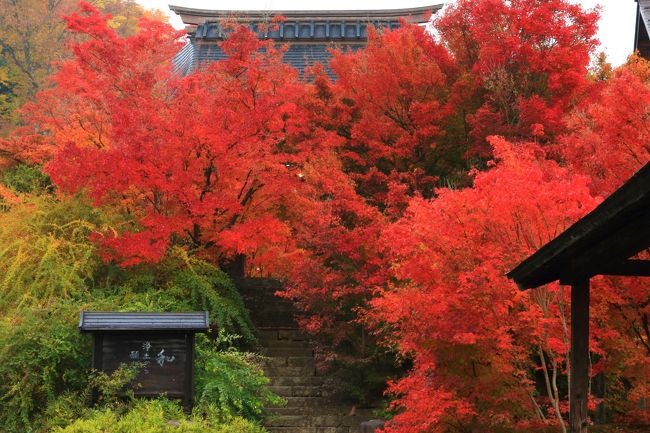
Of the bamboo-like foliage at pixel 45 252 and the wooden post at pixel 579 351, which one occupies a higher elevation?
the bamboo-like foliage at pixel 45 252

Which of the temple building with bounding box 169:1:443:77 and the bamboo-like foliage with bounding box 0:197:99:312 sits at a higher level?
the temple building with bounding box 169:1:443:77

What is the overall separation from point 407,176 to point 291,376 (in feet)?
16.9

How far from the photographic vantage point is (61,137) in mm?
19875

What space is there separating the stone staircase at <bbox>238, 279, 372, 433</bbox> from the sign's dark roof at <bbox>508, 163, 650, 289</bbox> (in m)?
10.2

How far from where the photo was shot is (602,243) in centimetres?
666

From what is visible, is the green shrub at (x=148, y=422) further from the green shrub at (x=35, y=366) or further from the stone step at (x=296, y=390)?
the stone step at (x=296, y=390)

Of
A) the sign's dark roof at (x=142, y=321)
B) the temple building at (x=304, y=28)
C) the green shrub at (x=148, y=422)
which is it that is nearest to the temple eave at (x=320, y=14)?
the temple building at (x=304, y=28)

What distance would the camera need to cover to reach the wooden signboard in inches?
518

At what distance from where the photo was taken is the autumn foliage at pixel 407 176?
11625mm

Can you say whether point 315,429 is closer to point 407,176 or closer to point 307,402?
point 307,402

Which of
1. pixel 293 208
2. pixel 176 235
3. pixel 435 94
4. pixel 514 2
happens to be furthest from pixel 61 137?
pixel 514 2

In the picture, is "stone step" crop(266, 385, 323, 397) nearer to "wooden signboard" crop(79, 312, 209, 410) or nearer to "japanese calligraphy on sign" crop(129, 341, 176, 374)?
"wooden signboard" crop(79, 312, 209, 410)

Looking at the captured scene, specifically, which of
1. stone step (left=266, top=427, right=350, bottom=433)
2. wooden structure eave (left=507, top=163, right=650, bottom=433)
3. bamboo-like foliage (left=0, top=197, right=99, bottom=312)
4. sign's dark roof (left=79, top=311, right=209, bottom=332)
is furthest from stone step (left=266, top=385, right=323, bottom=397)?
wooden structure eave (left=507, top=163, right=650, bottom=433)

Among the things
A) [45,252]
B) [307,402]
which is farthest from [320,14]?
[45,252]
